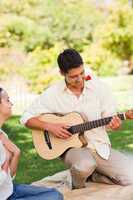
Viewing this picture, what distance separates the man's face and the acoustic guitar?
9.3 inches

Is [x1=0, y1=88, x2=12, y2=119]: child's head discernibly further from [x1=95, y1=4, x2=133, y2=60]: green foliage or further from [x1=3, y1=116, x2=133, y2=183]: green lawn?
[x1=95, y1=4, x2=133, y2=60]: green foliage

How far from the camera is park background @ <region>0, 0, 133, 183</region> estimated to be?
531 inches

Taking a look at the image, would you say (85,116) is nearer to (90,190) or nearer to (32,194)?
(90,190)

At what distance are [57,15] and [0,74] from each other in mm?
4681

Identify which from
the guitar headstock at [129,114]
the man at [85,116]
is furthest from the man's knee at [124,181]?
the guitar headstock at [129,114]

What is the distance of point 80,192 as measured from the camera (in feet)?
14.1

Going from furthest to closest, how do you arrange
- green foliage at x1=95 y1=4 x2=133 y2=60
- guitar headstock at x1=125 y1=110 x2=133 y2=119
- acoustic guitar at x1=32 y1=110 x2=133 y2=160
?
1. green foliage at x1=95 y1=4 x2=133 y2=60
2. acoustic guitar at x1=32 y1=110 x2=133 y2=160
3. guitar headstock at x1=125 y1=110 x2=133 y2=119

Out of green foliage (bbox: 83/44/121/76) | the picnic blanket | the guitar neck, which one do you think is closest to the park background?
green foliage (bbox: 83/44/121/76)

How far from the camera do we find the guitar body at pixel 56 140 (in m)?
4.39

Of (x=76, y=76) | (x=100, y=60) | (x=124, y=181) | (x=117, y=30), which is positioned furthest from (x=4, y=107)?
(x=117, y=30)

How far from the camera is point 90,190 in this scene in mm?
4305

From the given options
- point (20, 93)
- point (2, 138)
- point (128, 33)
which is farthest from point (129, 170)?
point (128, 33)

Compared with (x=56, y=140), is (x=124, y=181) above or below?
below

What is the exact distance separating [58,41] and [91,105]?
12.9m
